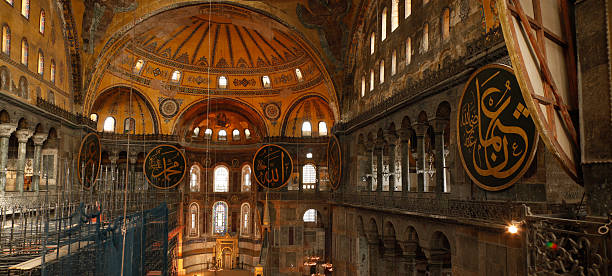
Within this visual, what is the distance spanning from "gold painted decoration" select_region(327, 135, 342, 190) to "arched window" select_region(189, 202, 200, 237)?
38.2 feet

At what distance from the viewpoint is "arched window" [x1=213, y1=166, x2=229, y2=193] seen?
27.7 m

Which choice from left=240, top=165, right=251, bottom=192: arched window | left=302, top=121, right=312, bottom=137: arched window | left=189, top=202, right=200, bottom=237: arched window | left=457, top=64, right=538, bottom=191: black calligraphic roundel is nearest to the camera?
left=457, top=64, right=538, bottom=191: black calligraphic roundel

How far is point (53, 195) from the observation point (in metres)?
14.3

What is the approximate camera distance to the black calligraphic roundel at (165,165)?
64.2ft

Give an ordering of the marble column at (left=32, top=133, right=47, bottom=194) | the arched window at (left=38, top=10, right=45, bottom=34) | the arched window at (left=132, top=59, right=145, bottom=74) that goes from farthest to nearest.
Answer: the arched window at (left=132, top=59, right=145, bottom=74) → the marble column at (left=32, top=133, right=47, bottom=194) → the arched window at (left=38, top=10, right=45, bottom=34)

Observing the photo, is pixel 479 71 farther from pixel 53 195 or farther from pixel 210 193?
pixel 210 193

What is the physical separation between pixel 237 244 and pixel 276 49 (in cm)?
1292

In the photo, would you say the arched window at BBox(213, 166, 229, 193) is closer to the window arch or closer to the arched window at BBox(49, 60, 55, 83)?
the arched window at BBox(49, 60, 55, 83)

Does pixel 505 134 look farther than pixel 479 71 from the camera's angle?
No

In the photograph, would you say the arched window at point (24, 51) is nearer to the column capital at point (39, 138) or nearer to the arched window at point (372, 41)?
the column capital at point (39, 138)

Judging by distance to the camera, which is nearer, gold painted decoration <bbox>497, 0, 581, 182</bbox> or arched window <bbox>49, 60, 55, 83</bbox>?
gold painted decoration <bbox>497, 0, 581, 182</bbox>

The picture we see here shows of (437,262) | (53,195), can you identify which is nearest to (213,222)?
(53,195)

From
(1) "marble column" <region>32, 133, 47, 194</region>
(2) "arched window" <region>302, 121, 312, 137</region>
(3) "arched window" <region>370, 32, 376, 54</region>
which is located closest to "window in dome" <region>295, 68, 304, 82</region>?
(2) "arched window" <region>302, 121, 312, 137</region>

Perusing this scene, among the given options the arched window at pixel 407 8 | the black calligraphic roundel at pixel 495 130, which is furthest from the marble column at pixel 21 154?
the black calligraphic roundel at pixel 495 130
